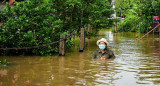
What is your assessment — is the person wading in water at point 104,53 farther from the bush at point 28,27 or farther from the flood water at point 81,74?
the bush at point 28,27

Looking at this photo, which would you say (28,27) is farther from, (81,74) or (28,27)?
(81,74)

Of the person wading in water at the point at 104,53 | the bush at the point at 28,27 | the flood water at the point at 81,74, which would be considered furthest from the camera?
the bush at the point at 28,27

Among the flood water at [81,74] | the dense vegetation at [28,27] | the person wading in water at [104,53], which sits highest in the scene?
the dense vegetation at [28,27]

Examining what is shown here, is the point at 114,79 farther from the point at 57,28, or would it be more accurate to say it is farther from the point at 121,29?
the point at 121,29

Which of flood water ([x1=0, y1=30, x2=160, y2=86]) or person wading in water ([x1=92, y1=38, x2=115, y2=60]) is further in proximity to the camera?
person wading in water ([x1=92, y1=38, x2=115, y2=60])

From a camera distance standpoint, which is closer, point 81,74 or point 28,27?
point 81,74

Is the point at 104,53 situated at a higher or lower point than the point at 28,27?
lower

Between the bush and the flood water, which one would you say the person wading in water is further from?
the bush

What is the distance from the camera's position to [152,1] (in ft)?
108

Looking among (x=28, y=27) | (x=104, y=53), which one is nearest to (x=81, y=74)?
(x=104, y=53)

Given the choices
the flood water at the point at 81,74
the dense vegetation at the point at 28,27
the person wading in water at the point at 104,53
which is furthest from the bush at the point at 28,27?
the person wading in water at the point at 104,53

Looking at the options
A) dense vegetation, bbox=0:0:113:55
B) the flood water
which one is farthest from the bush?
the flood water

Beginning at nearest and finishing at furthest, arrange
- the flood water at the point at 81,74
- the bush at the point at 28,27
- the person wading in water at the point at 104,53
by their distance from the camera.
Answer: the flood water at the point at 81,74 → the person wading in water at the point at 104,53 → the bush at the point at 28,27

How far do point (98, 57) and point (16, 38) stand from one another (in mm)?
4355
